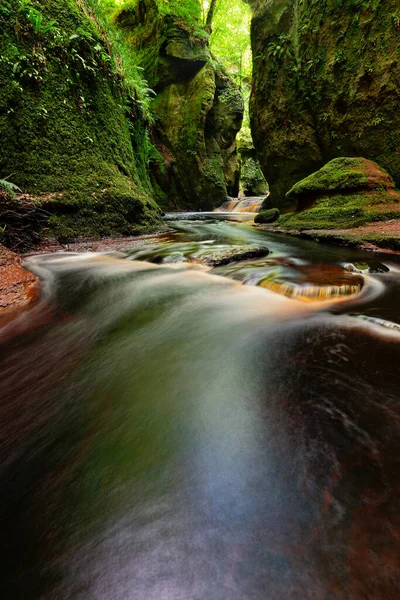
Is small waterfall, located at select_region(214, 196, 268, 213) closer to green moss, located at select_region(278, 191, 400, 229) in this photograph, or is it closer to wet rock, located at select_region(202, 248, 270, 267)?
green moss, located at select_region(278, 191, 400, 229)

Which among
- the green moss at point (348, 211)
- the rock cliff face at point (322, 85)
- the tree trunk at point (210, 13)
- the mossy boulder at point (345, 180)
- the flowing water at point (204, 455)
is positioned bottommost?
the flowing water at point (204, 455)

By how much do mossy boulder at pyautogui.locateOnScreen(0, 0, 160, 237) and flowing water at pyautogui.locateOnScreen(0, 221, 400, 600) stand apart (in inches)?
152

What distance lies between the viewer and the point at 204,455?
3.85ft

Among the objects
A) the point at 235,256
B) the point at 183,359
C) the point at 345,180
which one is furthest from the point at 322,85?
the point at 183,359

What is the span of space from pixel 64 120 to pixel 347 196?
6695 millimetres

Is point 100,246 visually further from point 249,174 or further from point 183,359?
point 249,174

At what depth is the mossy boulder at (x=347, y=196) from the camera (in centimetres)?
603

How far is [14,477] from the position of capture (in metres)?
1.14

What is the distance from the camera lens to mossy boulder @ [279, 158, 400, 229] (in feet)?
19.8

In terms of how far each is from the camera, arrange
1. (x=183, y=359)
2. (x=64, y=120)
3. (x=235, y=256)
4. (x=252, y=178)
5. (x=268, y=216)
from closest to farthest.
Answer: (x=183, y=359) < (x=235, y=256) < (x=64, y=120) < (x=268, y=216) < (x=252, y=178)

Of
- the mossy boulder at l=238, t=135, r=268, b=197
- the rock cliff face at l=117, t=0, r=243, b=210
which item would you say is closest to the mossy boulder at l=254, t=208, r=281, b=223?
the rock cliff face at l=117, t=0, r=243, b=210

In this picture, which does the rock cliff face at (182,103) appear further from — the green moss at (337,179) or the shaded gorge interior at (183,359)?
the green moss at (337,179)

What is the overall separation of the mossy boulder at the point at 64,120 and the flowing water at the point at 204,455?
386cm

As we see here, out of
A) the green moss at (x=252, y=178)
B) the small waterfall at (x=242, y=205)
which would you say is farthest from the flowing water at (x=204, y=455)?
the green moss at (x=252, y=178)
